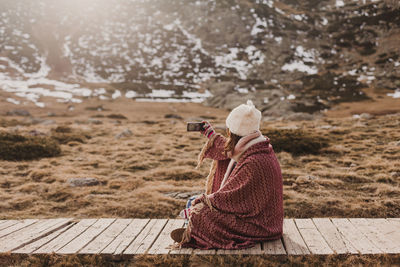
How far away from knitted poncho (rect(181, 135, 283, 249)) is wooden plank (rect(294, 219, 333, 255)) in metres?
0.55

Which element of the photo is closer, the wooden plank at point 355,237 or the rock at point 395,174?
the wooden plank at point 355,237

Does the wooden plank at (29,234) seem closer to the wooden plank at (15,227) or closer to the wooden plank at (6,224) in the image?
the wooden plank at (15,227)

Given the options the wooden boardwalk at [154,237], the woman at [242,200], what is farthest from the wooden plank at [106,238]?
the woman at [242,200]

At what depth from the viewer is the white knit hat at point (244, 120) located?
4160 mm

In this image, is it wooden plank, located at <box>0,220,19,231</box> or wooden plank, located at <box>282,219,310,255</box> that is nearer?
wooden plank, located at <box>282,219,310,255</box>

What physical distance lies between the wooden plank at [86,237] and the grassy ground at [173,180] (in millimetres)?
182

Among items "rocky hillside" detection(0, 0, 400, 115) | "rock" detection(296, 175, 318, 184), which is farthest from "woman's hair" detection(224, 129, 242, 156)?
"rocky hillside" detection(0, 0, 400, 115)

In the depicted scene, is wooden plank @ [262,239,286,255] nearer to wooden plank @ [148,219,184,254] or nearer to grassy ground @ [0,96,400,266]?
grassy ground @ [0,96,400,266]

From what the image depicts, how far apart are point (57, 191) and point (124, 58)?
83065mm

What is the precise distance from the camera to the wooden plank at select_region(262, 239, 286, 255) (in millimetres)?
4172


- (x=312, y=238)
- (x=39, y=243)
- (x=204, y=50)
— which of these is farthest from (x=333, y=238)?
(x=204, y=50)

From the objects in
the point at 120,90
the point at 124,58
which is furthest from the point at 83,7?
the point at 120,90

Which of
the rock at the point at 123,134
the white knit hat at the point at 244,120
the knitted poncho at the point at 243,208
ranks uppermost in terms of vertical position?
the white knit hat at the point at 244,120

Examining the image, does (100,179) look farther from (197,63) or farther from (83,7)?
(83,7)
